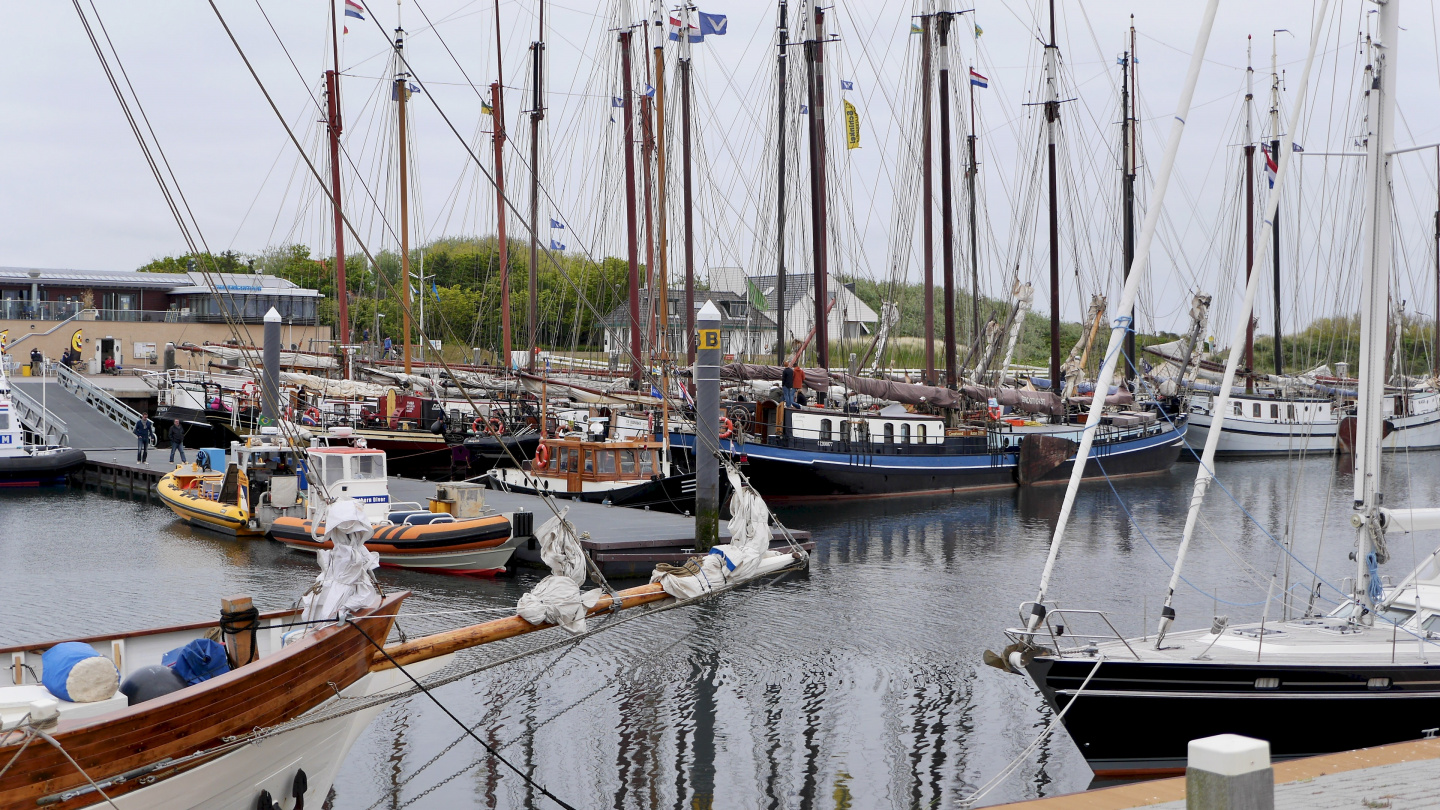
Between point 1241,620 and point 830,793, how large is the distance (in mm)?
10024

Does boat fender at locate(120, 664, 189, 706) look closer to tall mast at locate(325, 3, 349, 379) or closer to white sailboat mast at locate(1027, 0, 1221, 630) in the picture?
white sailboat mast at locate(1027, 0, 1221, 630)

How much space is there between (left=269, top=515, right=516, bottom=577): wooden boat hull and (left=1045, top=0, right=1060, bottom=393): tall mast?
30332 mm

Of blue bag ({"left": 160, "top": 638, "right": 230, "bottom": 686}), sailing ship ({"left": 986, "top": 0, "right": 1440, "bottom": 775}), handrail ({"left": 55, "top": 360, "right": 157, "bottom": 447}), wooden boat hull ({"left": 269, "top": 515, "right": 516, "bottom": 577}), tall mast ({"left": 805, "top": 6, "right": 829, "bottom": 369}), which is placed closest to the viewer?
blue bag ({"left": 160, "top": 638, "right": 230, "bottom": 686})

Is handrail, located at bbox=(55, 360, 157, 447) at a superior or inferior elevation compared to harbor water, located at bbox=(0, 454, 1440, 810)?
superior

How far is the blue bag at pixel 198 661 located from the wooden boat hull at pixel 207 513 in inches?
733

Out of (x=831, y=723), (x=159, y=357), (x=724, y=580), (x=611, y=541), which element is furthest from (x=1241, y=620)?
(x=159, y=357)

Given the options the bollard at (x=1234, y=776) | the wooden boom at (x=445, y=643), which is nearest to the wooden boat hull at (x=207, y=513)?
the wooden boom at (x=445, y=643)

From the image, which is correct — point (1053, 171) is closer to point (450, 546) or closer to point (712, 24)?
point (712, 24)

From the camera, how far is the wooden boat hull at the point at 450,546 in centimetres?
2164

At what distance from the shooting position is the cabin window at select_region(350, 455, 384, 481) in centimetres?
2385

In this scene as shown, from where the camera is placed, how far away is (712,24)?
36.1 metres

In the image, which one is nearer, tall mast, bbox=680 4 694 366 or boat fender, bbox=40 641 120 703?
boat fender, bbox=40 641 120 703

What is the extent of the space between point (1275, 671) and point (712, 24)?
30.1 meters

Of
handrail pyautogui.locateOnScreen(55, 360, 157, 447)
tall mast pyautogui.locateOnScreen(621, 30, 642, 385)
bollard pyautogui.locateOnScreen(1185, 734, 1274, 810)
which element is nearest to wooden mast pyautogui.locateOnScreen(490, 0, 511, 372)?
tall mast pyautogui.locateOnScreen(621, 30, 642, 385)
